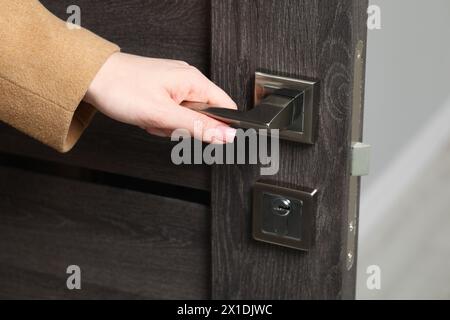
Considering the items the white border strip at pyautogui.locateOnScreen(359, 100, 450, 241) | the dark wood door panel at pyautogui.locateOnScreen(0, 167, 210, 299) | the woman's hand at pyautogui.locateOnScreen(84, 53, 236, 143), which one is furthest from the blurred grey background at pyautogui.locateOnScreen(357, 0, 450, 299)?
the woman's hand at pyautogui.locateOnScreen(84, 53, 236, 143)

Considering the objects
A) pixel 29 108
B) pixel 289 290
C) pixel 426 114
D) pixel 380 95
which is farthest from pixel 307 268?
pixel 426 114

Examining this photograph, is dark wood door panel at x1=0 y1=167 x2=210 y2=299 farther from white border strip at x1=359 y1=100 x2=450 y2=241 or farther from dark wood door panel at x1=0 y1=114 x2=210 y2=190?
white border strip at x1=359 y1=100 x2=450 y2=241

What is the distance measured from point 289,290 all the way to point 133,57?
270mm

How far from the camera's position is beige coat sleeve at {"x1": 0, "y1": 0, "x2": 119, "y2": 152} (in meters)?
0.78

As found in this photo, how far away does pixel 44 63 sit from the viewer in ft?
2.56

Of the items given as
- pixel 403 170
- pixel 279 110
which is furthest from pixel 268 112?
pixel 403 170

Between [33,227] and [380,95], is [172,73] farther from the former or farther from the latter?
[380,95]

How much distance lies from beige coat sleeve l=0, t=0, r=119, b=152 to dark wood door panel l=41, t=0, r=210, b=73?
0.10m

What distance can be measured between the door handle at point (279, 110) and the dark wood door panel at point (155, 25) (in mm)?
76

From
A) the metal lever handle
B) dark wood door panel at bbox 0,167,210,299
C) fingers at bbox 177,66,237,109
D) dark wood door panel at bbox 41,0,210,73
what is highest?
dark wood door panel at bbox 41,0,210,73

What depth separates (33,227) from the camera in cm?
104

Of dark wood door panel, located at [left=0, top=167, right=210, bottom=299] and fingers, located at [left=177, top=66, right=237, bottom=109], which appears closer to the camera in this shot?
fingers, located at [left=177, top=66, right=237, bottom=109]

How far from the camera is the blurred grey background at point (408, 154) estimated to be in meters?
1.60

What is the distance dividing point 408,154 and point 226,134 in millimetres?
1468
